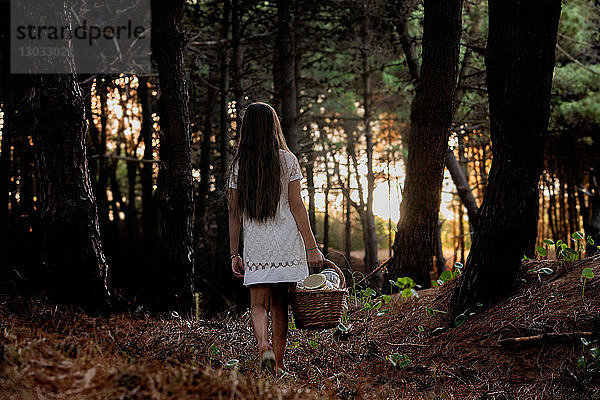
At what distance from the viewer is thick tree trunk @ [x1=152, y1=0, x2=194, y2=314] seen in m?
7.33

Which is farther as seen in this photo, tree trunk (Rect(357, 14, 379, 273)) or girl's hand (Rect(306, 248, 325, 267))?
tree trunk (Rect(357, 14, 379, 273))

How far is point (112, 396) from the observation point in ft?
6.86

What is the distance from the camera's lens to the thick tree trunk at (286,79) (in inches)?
436

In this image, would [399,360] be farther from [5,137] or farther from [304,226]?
[5,137]

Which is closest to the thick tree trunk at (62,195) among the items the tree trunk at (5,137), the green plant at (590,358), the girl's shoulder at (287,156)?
the girl's shoulder at (287,156)

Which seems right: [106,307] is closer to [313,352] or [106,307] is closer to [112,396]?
[313,352]

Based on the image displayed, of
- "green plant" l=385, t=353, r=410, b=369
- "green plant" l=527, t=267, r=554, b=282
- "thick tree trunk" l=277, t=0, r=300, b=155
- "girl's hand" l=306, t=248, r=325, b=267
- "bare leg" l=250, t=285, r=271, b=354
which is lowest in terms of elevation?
"green plant" l=385, t=353, r=410, b=369

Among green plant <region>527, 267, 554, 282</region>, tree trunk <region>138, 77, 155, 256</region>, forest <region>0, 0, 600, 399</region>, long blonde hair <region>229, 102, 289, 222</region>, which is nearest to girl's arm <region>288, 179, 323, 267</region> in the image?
long blonde hair <region>229, 102, 289, 222</region>

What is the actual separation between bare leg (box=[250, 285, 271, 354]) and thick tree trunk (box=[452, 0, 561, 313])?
6.60 feet

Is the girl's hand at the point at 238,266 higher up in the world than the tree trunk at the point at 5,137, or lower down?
lower down

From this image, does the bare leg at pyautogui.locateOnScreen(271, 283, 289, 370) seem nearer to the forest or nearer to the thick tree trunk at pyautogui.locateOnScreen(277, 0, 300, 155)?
the forest

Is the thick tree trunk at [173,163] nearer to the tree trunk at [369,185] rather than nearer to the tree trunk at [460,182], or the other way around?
the tree trunk at [460,182]

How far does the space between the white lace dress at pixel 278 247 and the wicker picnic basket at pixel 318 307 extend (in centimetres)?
18

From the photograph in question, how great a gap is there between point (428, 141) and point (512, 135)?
220 cm
